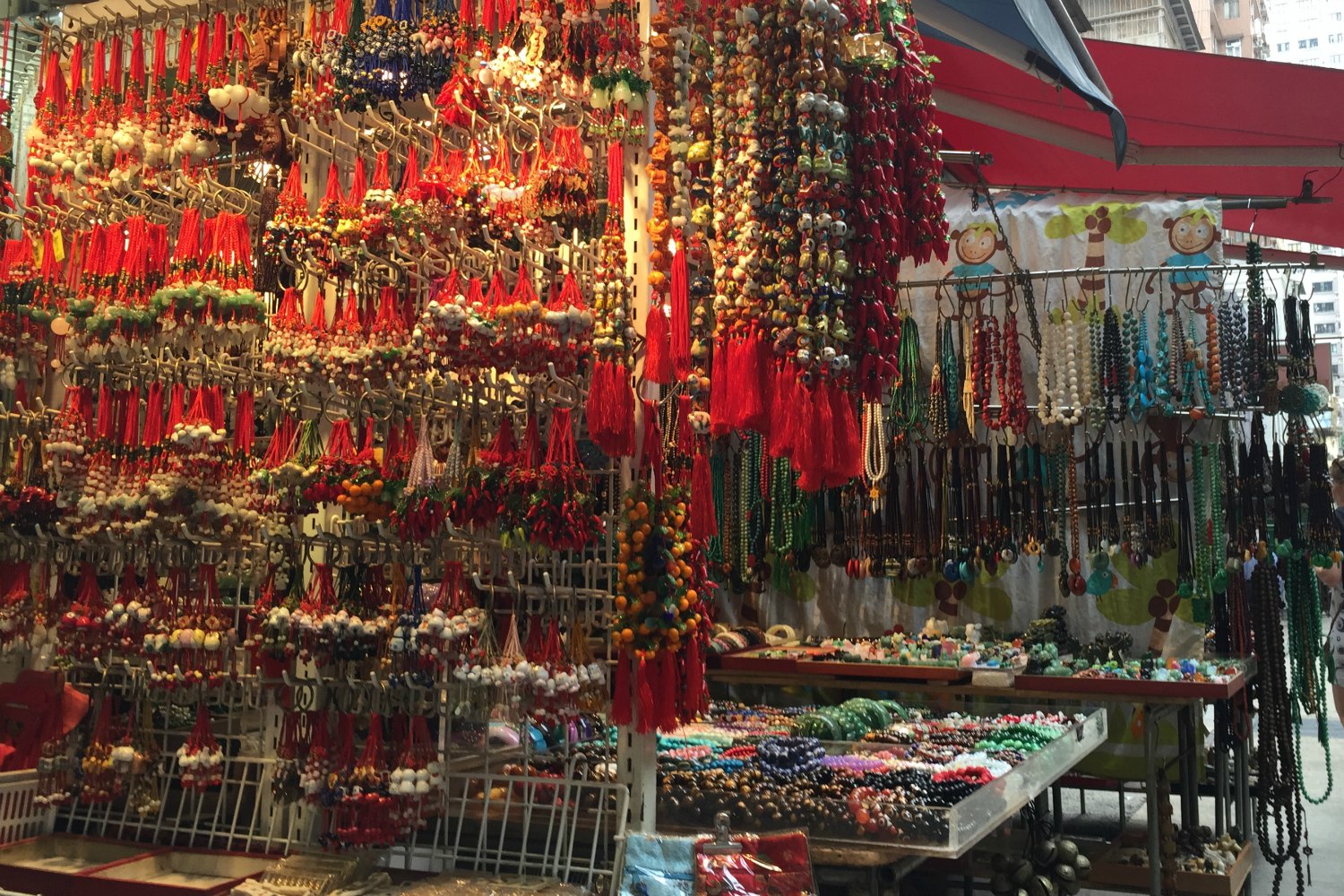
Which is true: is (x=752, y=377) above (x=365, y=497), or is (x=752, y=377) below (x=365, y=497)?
above

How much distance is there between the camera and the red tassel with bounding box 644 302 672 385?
2.37 meters

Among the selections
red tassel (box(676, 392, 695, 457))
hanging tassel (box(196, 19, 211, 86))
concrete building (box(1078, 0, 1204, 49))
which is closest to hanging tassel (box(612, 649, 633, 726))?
red tassel (box(676, 392, 695, 457))

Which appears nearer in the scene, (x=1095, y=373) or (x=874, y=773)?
(x=874, y=773)

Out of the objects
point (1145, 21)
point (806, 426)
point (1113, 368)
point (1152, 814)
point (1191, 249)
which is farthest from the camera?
point (1145, 21)

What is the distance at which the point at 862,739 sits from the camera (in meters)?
3.49

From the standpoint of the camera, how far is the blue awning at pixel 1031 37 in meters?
3.32

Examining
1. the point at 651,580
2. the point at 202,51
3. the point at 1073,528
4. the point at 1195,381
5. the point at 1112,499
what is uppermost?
the point at 202,51

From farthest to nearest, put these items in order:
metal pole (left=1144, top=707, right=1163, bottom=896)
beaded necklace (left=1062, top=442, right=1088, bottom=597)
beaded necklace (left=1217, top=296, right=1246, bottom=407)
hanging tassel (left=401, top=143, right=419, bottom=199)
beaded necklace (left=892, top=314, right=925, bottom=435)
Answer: beaded necklace (left=892, top=314, right=925, bottom=435) < beaded necklace (left=1062, top=442, right=1088, bottom=597) < beaded necklace (left=1217, top=296, right=1246, bottom=407) < metal pole (left=1144, top=707, right=1163, bottom=896) < hanging tassel (left=401, top=143, right=419, bottom=199)

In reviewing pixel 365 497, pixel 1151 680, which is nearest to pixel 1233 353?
pixel 1151 680

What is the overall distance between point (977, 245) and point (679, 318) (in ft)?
12.5

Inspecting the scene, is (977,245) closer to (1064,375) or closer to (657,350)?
(1064,375)

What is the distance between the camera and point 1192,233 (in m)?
5.44

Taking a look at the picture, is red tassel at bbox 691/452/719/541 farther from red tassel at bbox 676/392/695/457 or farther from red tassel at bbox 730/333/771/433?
red tassel at bbox 730/333/771/433

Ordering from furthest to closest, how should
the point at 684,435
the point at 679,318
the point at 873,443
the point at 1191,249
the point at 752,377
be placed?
the point at 1191,249 < the point at 873,443 < the point at 684,435 < the point at 679,318 < the point at 752,377
